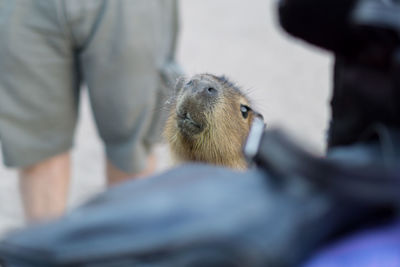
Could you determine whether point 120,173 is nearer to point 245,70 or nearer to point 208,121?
point 208,121

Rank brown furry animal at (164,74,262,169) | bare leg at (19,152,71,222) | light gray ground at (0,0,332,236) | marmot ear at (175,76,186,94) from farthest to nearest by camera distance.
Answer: light gray ground at (0,0,332,236) < bare leg at (19,152,71,222) < marmot ear at (175,76,186,94) < brown furry animal at (164,74,262,169)

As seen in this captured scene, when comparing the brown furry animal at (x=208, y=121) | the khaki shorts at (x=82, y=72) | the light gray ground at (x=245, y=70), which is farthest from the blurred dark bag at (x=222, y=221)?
the light gray ground at (x=245, y=70)

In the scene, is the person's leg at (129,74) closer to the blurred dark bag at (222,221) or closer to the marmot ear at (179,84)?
the marmot ear at (179,84)

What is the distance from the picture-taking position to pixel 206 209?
2.13 feet

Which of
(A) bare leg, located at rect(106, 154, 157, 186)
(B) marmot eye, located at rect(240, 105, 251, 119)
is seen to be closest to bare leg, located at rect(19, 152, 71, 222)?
(A) bare leg, located at rect(106, 154, 157, 186)

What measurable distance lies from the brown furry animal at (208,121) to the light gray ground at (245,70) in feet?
4.37

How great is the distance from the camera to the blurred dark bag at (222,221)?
0.63m

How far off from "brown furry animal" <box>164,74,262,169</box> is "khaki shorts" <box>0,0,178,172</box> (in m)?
0.54

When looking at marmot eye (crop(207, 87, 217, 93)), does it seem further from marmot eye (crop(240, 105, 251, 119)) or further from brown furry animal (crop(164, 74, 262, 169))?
marmot eye (crop(240, 105, 251, 119))

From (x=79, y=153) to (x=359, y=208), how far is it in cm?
285

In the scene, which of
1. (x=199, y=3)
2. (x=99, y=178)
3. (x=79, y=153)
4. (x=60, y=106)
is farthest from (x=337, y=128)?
(x=199, y=3)

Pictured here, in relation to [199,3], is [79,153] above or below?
below

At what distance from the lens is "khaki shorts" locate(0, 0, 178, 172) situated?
2.15m

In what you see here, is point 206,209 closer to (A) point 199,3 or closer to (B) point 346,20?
(B) point 346,20
